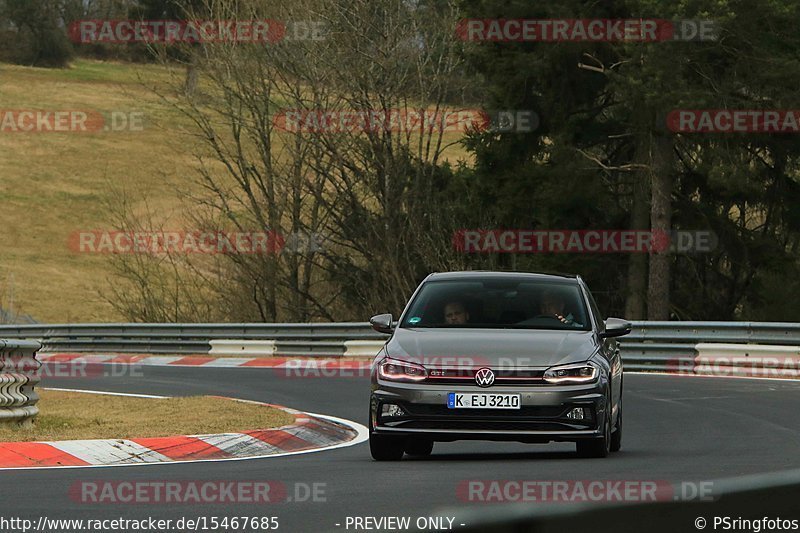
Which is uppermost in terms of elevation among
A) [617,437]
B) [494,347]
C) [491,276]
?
[491,276]

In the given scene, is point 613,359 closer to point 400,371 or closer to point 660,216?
point 400,371

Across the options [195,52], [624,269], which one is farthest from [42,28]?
[624,269]

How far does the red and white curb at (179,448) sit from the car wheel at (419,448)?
113 centimetres

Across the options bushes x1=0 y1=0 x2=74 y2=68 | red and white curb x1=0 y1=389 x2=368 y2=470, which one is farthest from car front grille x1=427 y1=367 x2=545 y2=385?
bushes x1=0 y1=0 x2=74 y2=68

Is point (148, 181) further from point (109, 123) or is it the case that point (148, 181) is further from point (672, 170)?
point (672, 170)

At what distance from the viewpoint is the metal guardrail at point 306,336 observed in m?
24.2

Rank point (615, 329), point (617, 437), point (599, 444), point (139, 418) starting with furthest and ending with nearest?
point (139, 418) → point (617, 437) → point (615, 329) → point (599, 444)

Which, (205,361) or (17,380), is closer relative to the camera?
(17,380)

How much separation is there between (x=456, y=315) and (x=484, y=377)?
1.19 m

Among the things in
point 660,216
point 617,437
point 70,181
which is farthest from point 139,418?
point 70,181

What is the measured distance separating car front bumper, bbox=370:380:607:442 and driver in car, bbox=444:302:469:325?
109cm

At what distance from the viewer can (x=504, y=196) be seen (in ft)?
126

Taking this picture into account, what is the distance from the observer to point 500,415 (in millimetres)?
11461

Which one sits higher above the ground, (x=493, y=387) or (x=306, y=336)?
(x=493, y=387)
